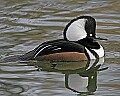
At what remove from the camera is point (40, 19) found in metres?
14.0

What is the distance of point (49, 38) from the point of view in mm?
12227

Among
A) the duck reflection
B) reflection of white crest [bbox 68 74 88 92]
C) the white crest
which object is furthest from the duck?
reflection of white crest [bbox 68 74 88 92]

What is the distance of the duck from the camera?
35.0 feet

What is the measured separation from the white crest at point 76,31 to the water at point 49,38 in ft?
1.56

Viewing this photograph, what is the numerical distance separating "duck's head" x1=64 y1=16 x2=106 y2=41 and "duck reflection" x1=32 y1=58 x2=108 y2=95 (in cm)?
47

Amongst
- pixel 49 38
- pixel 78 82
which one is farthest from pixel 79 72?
pixel 49 38

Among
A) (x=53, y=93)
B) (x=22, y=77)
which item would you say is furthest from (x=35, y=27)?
(x=53, y=93)

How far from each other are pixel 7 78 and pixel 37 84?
57 centimetres

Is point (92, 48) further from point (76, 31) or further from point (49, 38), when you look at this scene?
point (49, 38)

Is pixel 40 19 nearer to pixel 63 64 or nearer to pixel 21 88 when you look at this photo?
pixel 63 64

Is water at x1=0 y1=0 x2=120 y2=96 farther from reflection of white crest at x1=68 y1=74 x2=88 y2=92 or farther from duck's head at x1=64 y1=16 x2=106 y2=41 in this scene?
duck's head at x1=64 y1=16 x2=106 y2=41

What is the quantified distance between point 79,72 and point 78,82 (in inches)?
27.6

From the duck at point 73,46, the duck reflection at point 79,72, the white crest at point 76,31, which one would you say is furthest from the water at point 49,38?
the white crest at point 76,31

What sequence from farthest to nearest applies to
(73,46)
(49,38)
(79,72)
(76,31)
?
1. (49,38)
2. (76,31)
3. (73,46)
4. (79,72)
